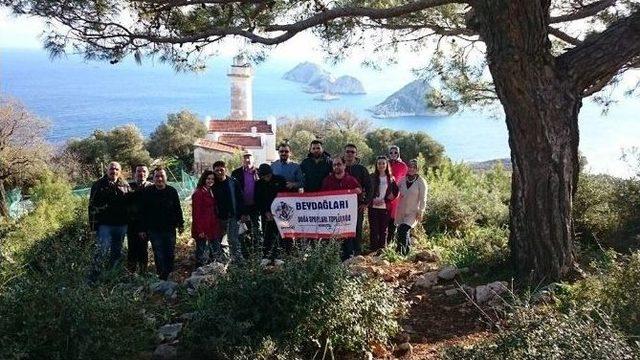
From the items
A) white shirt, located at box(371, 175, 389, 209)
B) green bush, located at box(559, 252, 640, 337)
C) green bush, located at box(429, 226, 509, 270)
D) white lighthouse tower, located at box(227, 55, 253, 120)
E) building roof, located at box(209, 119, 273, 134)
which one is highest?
white lighthouse tower, located at box(227, 55, 253, 120)

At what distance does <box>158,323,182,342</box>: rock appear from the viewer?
13.7ft

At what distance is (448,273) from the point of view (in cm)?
568

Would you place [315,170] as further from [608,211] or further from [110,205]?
[608,211]

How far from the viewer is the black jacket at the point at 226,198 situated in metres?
6.78

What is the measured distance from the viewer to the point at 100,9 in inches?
233

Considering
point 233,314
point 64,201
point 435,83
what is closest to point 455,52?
point 435,83

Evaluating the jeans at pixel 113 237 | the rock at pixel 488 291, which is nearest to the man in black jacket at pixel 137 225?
the jeans at pixel 113 237

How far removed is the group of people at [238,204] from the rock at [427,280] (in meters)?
1.40

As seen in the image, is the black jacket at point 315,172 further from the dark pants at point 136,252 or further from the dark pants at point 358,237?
the dark pants at point 136,252

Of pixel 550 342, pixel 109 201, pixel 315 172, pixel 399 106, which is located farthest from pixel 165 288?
pixel 399 106

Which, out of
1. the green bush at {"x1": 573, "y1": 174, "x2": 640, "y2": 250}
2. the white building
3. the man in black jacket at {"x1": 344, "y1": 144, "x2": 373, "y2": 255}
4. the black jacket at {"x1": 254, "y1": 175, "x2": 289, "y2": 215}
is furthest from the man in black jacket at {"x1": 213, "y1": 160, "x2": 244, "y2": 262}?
the white building

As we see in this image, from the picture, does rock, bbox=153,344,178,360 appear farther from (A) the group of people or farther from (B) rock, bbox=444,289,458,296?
(B) rock, bbox=444,289,458,296

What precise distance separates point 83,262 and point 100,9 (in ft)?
10.3

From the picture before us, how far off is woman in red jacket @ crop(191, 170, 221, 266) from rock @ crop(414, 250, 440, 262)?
2292 mm
